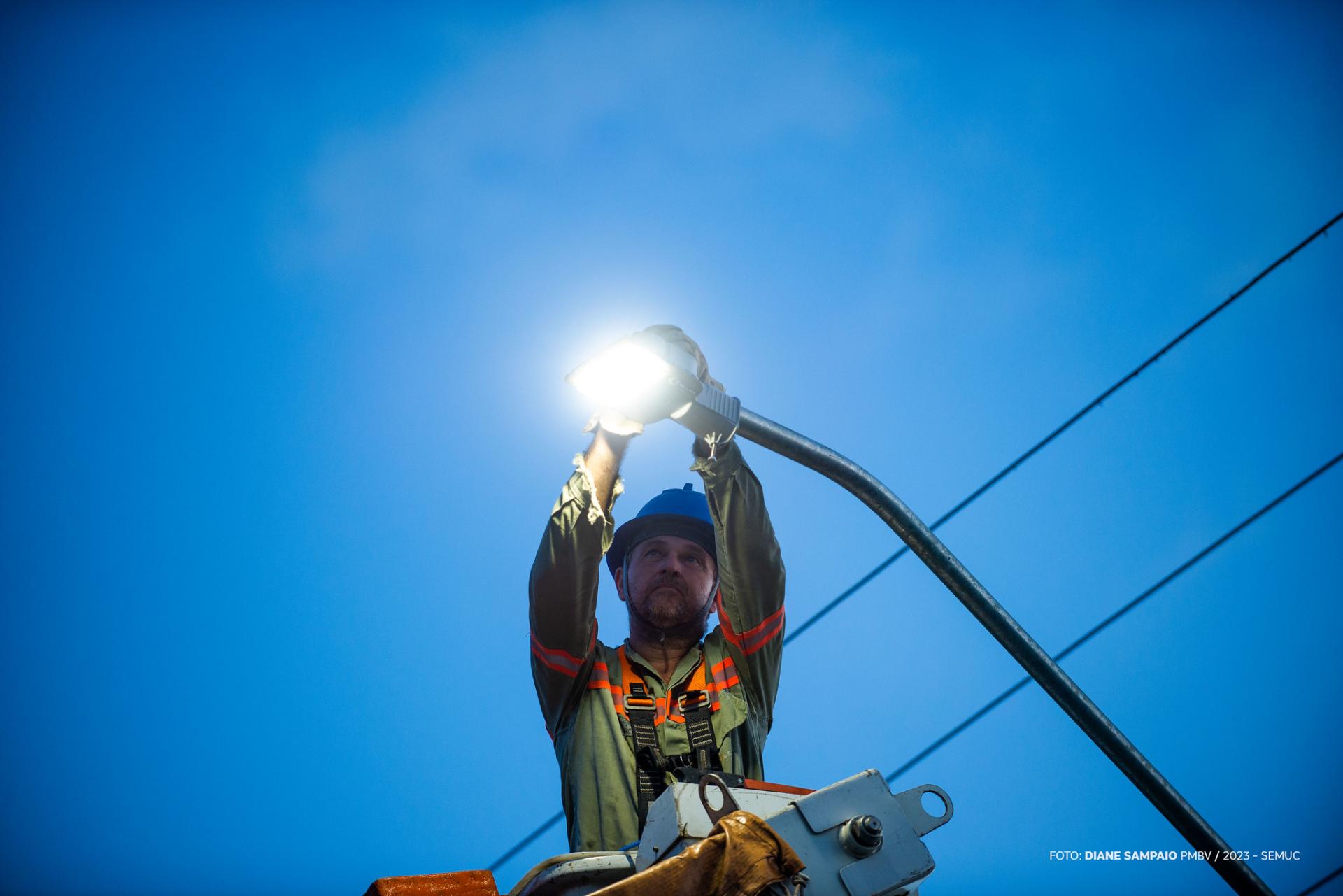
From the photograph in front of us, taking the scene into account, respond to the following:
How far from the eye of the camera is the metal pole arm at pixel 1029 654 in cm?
204

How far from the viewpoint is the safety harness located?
2.68 metres

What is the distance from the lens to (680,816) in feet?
4.92

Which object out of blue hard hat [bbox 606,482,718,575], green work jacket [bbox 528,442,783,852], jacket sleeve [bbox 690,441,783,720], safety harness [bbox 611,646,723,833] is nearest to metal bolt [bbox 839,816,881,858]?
safety harness [bbox 611,646,723,833]

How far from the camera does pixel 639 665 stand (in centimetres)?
312

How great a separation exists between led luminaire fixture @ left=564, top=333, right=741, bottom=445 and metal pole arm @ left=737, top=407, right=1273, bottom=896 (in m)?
0.31

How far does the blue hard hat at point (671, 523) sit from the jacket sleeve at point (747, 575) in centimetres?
47

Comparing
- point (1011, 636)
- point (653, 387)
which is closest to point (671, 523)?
point (1011, 636)

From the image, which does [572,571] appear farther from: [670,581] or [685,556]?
[685,556]

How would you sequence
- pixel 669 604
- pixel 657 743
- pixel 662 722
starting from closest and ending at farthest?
1. pixel 657 743
2. pixel 662 722
3. pixel 669 604

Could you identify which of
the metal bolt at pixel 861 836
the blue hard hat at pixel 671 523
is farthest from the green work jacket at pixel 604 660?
the metal bolt at pixel 861 836

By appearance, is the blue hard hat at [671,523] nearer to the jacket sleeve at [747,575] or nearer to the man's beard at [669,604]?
the man's beard at [669,604]

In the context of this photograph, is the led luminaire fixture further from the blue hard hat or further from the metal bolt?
the blue hard hat

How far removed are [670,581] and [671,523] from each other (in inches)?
13.1

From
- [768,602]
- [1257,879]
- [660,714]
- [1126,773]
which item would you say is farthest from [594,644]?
[1257,879]
